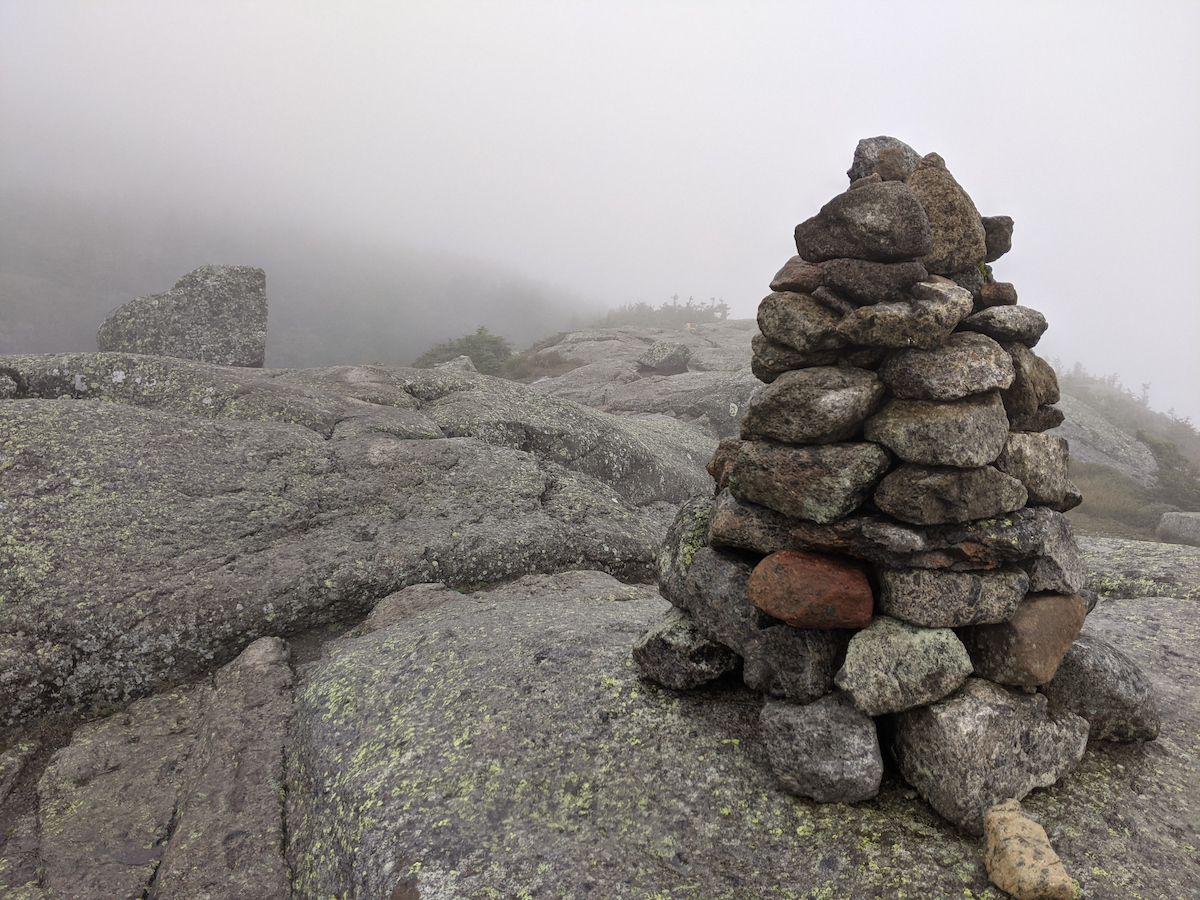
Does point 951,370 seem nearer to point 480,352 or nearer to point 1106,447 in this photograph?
point 1106,447

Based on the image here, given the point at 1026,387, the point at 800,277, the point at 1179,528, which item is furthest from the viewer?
the point at 1179,528

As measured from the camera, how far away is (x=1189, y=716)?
5.73 m

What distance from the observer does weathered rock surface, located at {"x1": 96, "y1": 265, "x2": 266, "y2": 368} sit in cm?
2033

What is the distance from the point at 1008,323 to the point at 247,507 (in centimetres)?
1072

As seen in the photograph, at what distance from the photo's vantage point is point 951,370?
4867 millimetres

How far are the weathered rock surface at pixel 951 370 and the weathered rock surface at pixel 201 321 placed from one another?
74.4 ft

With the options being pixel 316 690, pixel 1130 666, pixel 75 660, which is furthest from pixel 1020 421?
pixel 75 660

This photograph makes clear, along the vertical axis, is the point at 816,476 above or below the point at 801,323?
below

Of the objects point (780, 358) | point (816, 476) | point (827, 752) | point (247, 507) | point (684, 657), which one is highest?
point (780, 358)

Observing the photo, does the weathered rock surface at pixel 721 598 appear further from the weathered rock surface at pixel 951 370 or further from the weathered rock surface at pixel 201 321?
the weathered rock surface at pixel 201 321

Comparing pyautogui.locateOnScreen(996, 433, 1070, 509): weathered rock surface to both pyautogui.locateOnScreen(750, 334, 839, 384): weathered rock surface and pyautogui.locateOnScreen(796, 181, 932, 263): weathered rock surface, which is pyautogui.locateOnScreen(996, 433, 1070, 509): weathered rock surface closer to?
pyautogui.locateOnScreen(750, 334, 839, 384): weathered rock surface

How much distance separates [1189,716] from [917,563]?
357cm

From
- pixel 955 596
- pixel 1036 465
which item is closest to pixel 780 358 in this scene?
pixel 1036 465

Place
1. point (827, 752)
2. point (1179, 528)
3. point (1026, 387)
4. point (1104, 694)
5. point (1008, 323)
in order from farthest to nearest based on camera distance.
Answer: point (1179, 528), point (1026, 387), point (1008, 323), point (1104, 694), point (827, 752)
